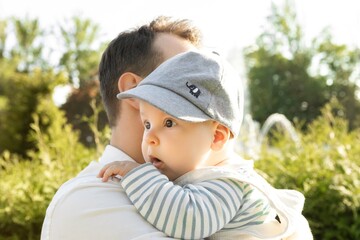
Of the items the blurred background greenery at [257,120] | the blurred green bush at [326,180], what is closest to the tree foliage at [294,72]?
the blurred background greenery at [257,120]

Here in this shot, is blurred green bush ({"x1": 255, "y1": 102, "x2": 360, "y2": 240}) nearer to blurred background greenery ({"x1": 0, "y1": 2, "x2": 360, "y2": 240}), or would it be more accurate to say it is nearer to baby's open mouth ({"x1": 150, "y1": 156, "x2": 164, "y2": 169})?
blurred background greenery ({"x1": 0, "y1": 2, "x2": 360, "y2": 240})

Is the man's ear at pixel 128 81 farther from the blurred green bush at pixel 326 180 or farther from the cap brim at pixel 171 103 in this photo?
the blurred green bush at pixel 326 180

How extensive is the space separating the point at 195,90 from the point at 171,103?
0.29 feet

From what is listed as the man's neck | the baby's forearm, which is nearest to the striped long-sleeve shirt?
the baby's forearm

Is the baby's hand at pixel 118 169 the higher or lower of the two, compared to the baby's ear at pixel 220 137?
lower

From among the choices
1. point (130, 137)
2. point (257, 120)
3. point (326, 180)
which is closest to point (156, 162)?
point (130, 137)

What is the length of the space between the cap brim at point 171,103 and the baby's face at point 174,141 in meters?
0.04

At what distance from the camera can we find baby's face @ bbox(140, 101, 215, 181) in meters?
1.93

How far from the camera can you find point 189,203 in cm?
184

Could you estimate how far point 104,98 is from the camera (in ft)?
8.74

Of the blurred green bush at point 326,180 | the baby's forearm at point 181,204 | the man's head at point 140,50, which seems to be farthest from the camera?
the blurred green bush at point 326,180

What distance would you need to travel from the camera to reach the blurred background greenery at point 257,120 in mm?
4277

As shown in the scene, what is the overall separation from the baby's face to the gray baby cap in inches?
1.7

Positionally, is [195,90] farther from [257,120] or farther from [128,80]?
[257,120]
